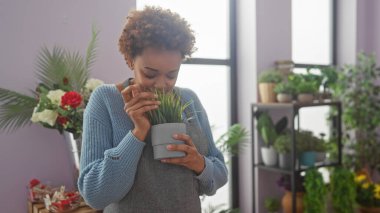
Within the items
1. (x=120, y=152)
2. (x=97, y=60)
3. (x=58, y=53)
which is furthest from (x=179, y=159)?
(x=97, y=60)

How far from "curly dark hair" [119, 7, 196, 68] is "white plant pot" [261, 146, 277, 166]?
1.87m

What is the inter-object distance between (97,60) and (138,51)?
1.07 metres

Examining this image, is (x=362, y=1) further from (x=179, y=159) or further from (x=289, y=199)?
(x=179, y=159)

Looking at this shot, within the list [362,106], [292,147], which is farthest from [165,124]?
[362,106]

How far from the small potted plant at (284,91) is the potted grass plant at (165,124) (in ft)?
5.76

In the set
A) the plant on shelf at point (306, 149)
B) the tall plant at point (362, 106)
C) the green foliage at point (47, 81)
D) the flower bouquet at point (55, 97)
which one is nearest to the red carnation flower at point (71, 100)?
the flower bouquet at point (55, 97)

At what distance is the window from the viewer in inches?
99.7

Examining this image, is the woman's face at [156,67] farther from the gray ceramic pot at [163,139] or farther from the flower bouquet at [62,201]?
the flower bouquet at [62,201]

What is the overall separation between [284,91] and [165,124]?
187cm

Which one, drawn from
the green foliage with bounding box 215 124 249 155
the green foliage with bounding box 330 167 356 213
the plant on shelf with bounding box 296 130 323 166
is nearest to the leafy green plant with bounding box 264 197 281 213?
the plant on shelf with bounding box 296 130 323 166

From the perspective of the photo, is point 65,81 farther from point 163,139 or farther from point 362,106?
point 362,106

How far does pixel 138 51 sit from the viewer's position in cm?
86

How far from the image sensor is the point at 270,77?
2.56m

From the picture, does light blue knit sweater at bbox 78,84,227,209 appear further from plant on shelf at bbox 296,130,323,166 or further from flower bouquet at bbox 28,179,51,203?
plant on shelf at bbox 296,130,323,166
